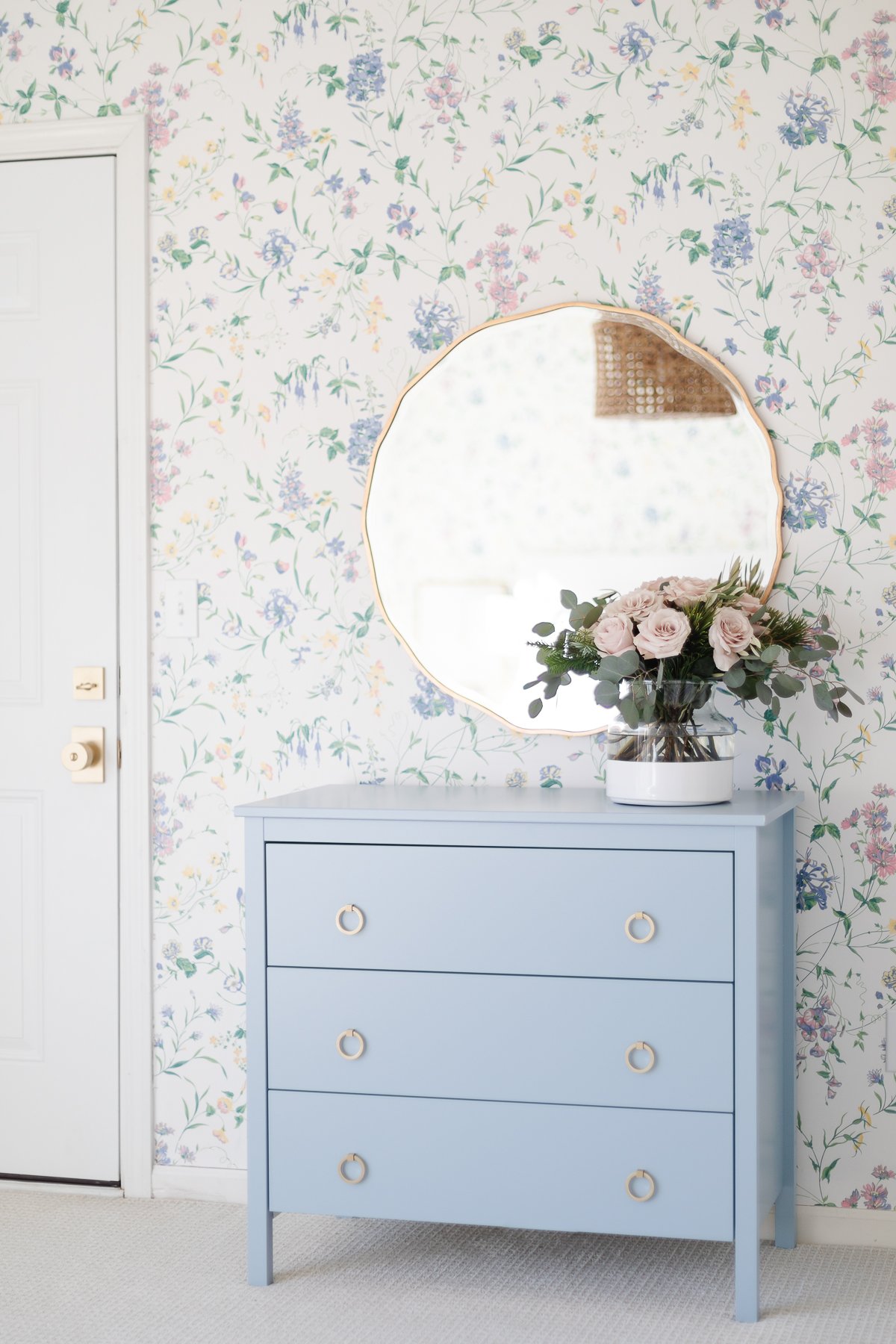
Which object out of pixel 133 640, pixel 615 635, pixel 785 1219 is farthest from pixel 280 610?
pixel 785 1219

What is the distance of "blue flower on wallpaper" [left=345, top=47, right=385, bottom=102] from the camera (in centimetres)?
244

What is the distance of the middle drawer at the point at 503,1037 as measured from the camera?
1932 mm

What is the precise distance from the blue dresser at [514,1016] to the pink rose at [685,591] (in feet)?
1.12

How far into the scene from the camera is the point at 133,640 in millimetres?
2520

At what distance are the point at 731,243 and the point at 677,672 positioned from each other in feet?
2.89

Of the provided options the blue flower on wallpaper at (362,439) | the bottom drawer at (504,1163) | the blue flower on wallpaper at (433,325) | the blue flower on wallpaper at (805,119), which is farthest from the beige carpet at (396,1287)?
the blue flower on wallpaper at (805,119)

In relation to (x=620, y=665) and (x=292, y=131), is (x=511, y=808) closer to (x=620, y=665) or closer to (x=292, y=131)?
(x=620, y=665)

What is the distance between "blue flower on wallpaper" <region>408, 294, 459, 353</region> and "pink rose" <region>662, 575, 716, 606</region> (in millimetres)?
727

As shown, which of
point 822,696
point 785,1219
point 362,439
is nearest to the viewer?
point 822,696

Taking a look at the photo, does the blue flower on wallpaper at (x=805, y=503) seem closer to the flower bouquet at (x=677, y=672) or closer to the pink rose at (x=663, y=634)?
the flower bouquet at (x=677, y=672)

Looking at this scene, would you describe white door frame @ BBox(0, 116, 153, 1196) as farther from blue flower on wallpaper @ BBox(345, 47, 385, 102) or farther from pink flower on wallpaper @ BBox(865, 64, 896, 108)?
pink flower on wallpaper @ BBox(865, 64, 896, 108)

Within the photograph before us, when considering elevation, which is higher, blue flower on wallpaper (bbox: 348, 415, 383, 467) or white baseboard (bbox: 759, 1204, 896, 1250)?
blue flower on wallpaper (bbox: 348, 415, 383, 467)

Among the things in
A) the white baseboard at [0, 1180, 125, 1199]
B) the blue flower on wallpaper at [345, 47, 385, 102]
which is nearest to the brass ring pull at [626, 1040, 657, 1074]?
the white baseboard at [0, 1180, 125, 1199]

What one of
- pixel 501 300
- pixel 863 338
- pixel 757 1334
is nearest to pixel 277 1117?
pixel 757 1334
